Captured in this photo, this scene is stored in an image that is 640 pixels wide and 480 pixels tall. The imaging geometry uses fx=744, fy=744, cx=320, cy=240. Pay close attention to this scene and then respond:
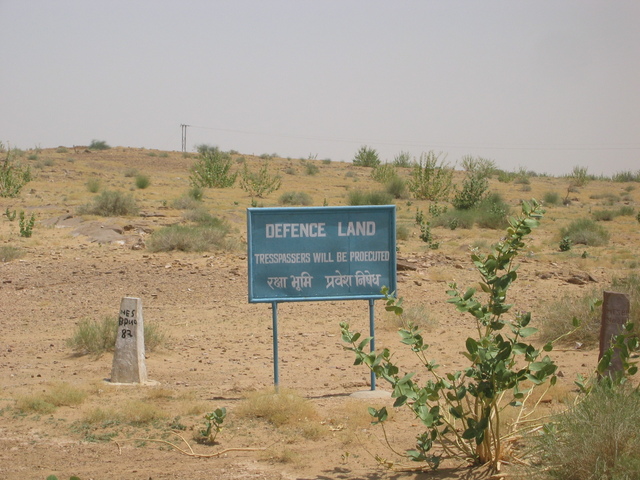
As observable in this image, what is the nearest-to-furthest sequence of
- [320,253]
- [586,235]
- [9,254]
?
[320,253] → [9,254] → [586,235]

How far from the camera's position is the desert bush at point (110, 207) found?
81.1ft

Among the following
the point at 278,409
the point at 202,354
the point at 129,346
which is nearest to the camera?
the point at 278,409

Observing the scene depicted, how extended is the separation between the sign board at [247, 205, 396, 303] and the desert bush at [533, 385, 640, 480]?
2909 mm

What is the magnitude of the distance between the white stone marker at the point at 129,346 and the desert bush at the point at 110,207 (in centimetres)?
1751

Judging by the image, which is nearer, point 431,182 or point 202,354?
point 202,354

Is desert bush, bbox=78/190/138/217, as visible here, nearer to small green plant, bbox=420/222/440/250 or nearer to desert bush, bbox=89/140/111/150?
small green plant, bbox=420/222/440/250

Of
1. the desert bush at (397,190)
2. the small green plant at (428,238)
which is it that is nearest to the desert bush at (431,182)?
the desert bush at (397,190)

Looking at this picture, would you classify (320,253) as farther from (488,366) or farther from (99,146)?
(99,146)

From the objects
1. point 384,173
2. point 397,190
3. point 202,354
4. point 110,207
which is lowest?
point 202,354

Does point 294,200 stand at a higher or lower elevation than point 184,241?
higher

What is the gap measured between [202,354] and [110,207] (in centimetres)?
1669

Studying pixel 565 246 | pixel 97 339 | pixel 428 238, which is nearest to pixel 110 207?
pixel 428 238

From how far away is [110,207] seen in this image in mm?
25000

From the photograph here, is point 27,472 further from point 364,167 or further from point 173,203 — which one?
point 364,167
